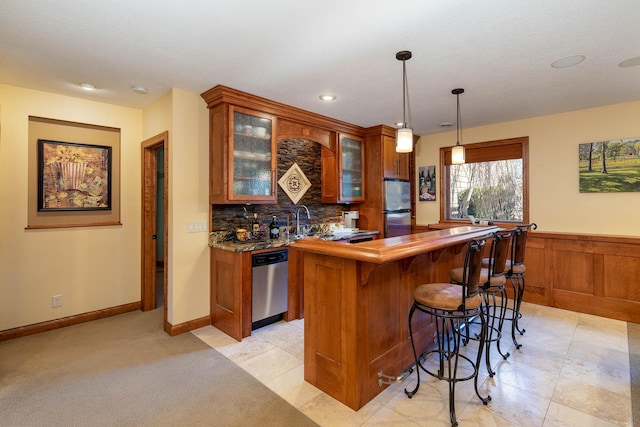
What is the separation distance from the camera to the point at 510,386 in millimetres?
2338

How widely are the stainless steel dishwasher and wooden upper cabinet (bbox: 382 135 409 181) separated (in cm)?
240

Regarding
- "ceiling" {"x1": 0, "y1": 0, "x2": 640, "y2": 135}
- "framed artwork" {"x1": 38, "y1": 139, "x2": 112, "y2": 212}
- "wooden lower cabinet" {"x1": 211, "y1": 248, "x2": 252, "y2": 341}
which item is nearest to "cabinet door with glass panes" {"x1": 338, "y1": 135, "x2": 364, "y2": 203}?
"ceiling" {"x1": 0, "y1": 0, "x2": 640, "y2": 135}

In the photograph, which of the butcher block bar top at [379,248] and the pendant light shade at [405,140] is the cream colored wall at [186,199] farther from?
the pendant light shade at [405,140]

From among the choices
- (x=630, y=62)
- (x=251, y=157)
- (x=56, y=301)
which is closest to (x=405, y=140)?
(x=251, y=157)

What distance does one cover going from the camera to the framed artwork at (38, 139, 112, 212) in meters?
3.39

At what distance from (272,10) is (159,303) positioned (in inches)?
155

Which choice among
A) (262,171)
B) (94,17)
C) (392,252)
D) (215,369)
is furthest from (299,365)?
(94,17)

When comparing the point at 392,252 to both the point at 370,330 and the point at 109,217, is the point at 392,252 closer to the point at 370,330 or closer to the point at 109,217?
the point at 370,330

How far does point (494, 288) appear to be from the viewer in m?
2.64

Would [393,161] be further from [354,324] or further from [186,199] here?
[354,324]

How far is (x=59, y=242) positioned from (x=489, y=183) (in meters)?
5.89

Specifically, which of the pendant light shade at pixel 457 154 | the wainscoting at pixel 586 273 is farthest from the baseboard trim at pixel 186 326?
the wainscoting at pixel 586 273

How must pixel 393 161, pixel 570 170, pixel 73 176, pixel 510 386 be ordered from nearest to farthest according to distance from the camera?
pixel 510 386, pixel 73 176, pixel 570 170, pixel 393 161

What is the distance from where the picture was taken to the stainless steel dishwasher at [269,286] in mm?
3293
